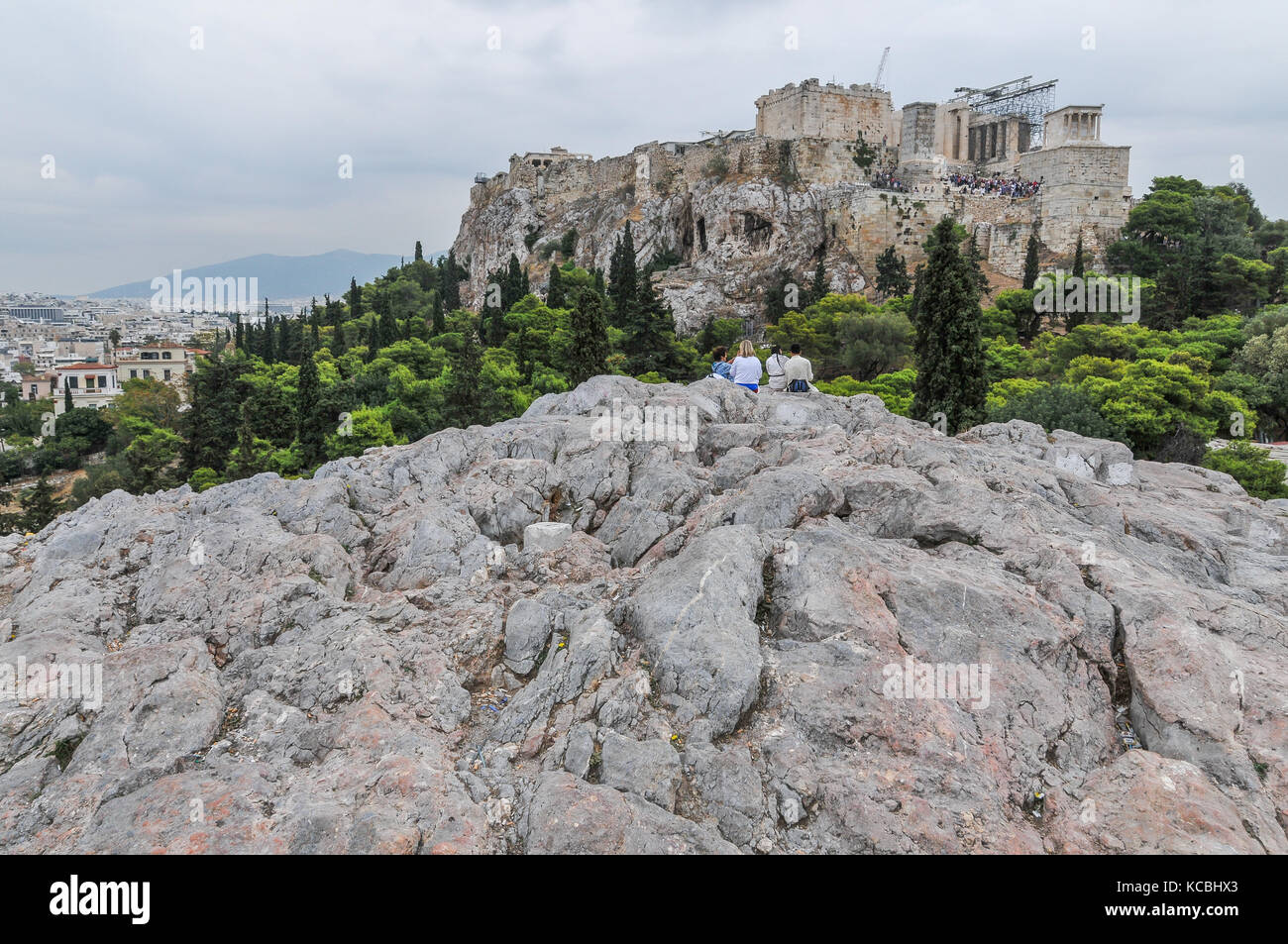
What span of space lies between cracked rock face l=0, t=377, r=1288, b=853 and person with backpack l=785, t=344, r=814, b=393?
325 centimetres

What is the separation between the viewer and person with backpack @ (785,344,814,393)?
1284 centimetres

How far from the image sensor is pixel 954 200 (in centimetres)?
4903

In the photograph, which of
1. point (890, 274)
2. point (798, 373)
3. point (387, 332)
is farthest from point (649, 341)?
point (798, 373)

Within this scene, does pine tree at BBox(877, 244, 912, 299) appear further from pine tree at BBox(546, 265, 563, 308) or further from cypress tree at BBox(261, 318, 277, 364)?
cypress tree at BBox(261, 318, 277, 364)

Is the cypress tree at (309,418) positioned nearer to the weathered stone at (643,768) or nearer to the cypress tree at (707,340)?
the cypress tree at (707,340)

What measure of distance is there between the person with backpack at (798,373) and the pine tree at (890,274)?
3515 cm

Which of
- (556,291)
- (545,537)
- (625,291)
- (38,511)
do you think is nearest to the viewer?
(545,537)

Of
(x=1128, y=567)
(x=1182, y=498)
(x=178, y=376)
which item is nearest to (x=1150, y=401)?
(x=1182, y=498)

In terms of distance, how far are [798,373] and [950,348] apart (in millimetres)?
10551

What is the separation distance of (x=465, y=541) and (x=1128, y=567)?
7.03 m

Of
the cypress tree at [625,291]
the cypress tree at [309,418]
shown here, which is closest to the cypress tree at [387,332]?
the cypress tree at [625,291]

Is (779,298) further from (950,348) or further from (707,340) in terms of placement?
(950,348)

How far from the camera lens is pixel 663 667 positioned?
6.57 metres

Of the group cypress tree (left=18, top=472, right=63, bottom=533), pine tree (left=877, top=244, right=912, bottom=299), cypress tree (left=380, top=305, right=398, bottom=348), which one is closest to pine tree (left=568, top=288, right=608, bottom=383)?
cypress tree (left=18, top=472, right=63, bottom=533)
